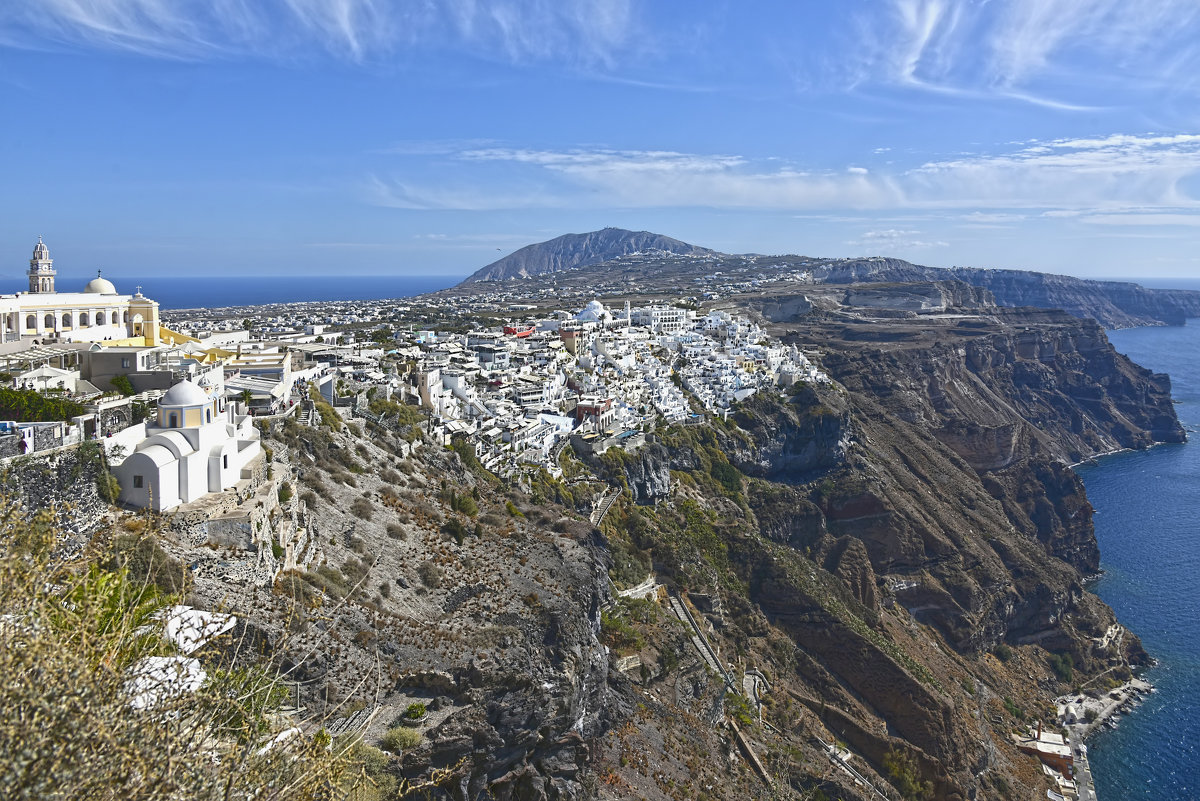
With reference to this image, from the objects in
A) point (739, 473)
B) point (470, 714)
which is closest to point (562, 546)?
point (470, 714)

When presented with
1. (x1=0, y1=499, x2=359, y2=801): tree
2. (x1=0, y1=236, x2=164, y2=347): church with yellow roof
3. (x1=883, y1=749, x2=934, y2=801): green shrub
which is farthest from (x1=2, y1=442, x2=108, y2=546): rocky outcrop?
(x1=883, y1=749, x2=934, y2=801): green shrub

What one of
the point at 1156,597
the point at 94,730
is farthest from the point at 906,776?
the point at 94,730

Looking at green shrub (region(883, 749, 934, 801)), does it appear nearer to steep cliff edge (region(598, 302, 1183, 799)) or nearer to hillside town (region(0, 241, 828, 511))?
steep cliff edge (region(598, 302, 1183, 799))

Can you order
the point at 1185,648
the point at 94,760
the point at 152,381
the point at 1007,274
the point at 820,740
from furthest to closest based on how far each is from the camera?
the point at 1007,274 → the point at 1185,648 → the point at 820,740 → the point at 152,381 → the point at 94,760

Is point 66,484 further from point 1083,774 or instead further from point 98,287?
point 1083,774

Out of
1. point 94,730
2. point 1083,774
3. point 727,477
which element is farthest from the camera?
point 727,477

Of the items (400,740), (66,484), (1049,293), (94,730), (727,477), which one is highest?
(1049,293)

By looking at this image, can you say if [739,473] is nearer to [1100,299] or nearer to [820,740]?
[820,740]

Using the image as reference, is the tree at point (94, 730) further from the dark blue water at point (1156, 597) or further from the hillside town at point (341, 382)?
the dark blue water at point (1156, 597)
